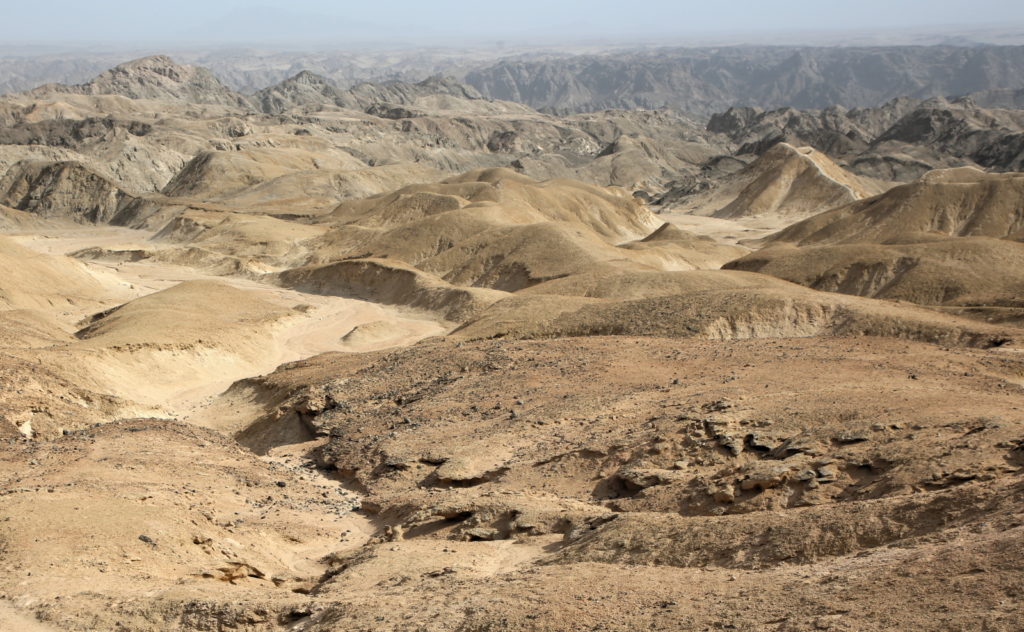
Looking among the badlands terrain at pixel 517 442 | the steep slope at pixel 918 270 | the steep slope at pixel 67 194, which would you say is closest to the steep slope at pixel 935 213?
the badlands terrain at pixel 517 442

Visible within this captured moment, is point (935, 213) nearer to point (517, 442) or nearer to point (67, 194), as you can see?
point (517, 442)

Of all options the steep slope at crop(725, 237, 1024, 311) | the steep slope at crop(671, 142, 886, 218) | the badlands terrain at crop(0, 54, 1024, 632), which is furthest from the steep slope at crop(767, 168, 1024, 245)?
the steep slope at crop(671, 142, 886, 218)

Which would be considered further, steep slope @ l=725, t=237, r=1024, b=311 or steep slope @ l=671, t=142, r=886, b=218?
steep slope @ l=671, t=142, r=886, b=218

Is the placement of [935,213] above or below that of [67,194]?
above

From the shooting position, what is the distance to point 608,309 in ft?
115

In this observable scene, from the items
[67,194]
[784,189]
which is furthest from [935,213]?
[67,194]

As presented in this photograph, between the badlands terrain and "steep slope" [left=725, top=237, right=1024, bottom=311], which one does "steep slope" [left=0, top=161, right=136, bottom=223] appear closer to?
the badlands terrain

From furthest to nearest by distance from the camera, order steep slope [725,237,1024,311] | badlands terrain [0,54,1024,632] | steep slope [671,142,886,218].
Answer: steep slope [671,142,886,218]
steep slope [725,237,1024,311]
badlands terrain [0,54,1024,632]

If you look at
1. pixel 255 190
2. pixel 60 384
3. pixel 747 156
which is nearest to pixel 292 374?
pixel 60 384

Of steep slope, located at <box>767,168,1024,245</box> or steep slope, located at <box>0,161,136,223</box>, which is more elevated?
steep slope, located at <box>767,168,1024,245</box>

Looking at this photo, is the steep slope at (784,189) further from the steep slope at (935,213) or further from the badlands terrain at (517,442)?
the badlands terrain at (517,442)

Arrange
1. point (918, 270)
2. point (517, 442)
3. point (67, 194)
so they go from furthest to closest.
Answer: point (67, 194)
point (918, 270)
point (517, 442)

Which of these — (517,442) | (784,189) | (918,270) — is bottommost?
(784,189)

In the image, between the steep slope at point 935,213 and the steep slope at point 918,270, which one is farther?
the steep slope at point 935,213
